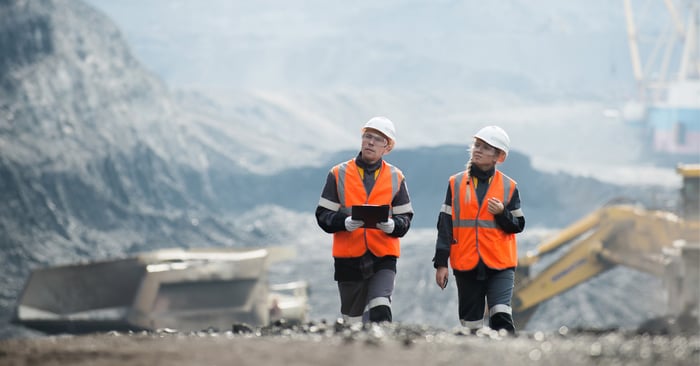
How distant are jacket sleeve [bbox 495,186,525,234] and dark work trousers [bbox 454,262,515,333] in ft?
0.61

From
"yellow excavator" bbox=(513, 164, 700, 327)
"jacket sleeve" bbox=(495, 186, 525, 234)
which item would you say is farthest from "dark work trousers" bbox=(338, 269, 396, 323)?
"yellow excavator" bbox=(513, 164, 700, 327)

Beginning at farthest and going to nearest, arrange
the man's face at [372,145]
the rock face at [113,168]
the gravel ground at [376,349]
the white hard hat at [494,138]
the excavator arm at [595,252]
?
the rock face at [113,168] → the excavator arm at [595,252] → the man's face at [372,145] → the white hard hat at [494,138] → the gravel ground at [376,349]

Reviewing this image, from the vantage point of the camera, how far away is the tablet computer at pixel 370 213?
470 cm

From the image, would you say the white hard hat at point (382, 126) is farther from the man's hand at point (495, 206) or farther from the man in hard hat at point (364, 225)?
the man's hand at point (495, 206)

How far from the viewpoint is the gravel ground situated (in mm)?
3465

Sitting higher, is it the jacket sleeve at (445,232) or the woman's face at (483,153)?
the woman's face at (483,153)

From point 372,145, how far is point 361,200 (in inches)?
9.7

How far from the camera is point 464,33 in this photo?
7225cm

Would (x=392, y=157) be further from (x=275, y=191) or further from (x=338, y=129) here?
(x=338, y=129)

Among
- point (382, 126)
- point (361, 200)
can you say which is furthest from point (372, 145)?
point (361, 200)

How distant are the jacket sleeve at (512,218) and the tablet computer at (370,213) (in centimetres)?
47

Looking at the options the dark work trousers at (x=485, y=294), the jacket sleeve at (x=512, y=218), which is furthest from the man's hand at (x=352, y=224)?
the jacket sleeve at (x=512, y=218)

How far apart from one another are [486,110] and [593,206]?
24.3 metres

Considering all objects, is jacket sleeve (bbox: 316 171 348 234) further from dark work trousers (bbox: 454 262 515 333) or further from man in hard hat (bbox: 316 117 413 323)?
dark work trousers (bbox: 454 262 515 333)
